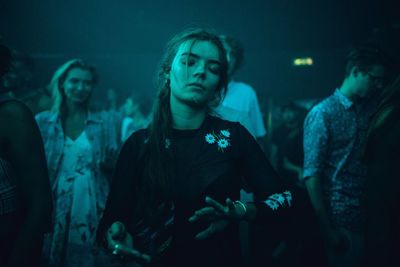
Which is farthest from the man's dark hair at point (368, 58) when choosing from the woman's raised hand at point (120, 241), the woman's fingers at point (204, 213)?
the woman's raised hand at point (120, 241)

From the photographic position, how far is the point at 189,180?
4.74 ft

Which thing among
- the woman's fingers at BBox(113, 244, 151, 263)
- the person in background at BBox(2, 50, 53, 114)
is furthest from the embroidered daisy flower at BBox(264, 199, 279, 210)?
the person in background at BBox(2, 50, 53, 114)

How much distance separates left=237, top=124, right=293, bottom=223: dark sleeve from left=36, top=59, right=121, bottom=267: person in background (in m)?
1.98

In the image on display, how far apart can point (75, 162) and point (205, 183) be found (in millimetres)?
2083

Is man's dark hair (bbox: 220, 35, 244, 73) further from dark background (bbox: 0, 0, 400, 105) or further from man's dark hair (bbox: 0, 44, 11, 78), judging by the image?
dark background (bbox: 0, 0, 400, 105)

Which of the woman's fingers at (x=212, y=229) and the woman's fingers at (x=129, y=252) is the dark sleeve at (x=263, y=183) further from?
the woman's fingers at (x=129, y=252)

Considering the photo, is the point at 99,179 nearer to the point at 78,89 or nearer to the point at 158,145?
the point at 78,89

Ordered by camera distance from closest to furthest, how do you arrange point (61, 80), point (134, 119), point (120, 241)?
1. point (120, 241)
2. point (61, 80)
3. point (134, 119)

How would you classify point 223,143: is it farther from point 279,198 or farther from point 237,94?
point 237,94

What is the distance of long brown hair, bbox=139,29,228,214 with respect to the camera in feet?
4.75

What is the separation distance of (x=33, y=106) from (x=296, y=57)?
1061 cm

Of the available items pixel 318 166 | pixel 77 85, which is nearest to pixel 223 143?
pixel 318 166

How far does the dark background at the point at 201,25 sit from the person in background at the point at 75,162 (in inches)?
63.8

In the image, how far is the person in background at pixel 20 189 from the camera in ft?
5.00
